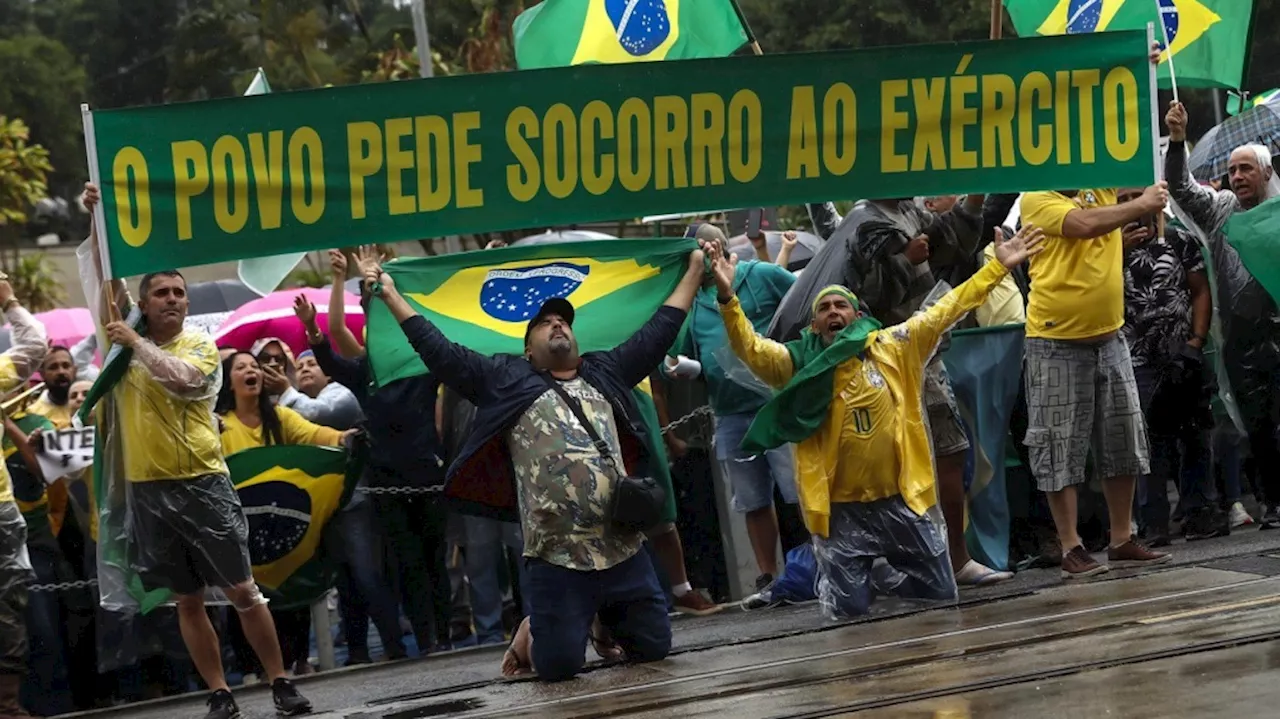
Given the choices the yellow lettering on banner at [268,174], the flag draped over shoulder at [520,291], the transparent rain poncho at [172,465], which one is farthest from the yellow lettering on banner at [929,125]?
the transparent rain poncho at [172,465]

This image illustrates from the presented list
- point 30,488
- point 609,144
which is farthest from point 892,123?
point 30,488

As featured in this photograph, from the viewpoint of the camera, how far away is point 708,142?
9.03 metres

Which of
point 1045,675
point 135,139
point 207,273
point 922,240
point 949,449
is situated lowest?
point 1045,675

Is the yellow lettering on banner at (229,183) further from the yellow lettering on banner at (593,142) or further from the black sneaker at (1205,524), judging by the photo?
the black sneaker at (1205,524)

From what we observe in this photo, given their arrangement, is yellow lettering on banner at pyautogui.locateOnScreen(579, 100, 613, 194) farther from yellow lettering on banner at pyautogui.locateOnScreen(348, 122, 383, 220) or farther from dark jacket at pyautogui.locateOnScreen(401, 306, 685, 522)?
yellow lettering on banner at pyautogui.locateOnScreen(348, 122, 383, 220)

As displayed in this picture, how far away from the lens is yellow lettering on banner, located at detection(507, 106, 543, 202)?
8.85 m

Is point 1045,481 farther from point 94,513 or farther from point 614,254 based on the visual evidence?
point 94,513

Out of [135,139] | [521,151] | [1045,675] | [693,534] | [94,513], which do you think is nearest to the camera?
[1045,675]

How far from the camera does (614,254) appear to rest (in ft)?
31.0

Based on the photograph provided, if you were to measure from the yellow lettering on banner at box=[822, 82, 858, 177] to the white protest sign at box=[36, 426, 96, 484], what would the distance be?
12.6ft

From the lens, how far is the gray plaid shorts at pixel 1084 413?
9.60 meters

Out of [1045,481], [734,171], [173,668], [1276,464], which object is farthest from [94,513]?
[1276,464]

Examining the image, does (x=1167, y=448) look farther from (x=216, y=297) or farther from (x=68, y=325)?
(x=216, y=297)

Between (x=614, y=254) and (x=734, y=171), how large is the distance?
2.47 feet
